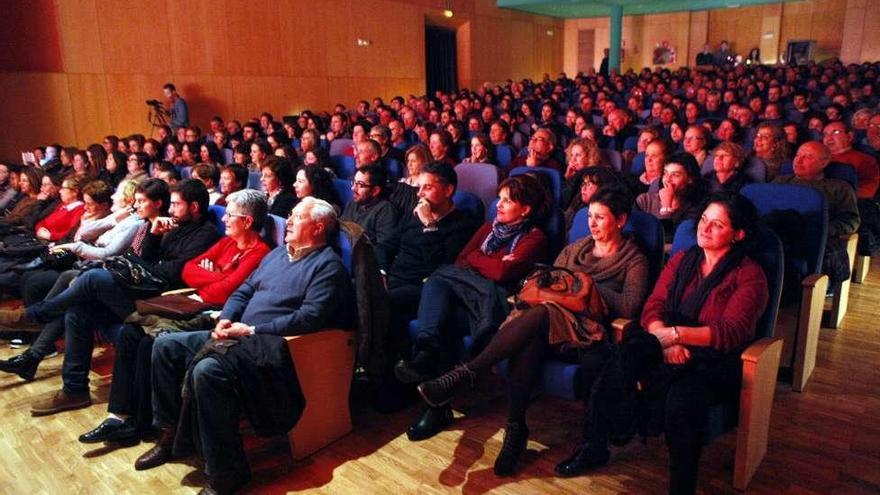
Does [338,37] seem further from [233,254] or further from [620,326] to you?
[620,326]

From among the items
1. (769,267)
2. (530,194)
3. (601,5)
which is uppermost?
(601,5)

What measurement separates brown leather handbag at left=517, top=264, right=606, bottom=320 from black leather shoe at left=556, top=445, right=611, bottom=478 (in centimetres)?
50

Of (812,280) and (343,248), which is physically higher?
(343,248)

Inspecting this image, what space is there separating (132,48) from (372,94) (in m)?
5.17

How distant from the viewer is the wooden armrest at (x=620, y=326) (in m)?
2.26

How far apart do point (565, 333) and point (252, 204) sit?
1548 mm

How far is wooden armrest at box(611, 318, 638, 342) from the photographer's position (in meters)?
2.26

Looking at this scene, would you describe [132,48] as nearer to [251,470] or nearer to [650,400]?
[251,470]

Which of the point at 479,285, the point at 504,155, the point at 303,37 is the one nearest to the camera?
the point at 479,285

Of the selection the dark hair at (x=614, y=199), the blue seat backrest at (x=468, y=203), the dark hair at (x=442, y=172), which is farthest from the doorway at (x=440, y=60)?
the dark hair at (x=614, y=199)

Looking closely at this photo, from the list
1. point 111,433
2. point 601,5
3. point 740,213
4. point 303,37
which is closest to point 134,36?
point 303,37

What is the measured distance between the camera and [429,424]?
2664 millimetres

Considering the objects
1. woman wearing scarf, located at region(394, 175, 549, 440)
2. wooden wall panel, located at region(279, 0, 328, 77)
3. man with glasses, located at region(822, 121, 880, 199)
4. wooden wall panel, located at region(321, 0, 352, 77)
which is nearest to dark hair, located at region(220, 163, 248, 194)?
woman wearing scarf, located at region(394, 175, 549, 440)

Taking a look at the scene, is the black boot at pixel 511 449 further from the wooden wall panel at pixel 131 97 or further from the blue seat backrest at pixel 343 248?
the wooden wall panel at pixel 131 97
